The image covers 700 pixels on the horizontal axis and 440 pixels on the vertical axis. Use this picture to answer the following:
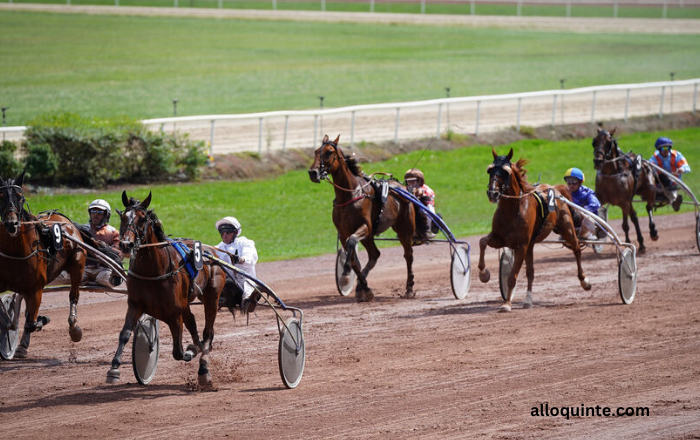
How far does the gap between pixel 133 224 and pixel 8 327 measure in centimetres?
257

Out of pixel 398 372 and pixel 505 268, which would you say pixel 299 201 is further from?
pixel 398 372

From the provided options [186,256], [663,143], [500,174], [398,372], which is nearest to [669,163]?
[663,143]

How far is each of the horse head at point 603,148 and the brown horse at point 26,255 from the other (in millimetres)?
8797

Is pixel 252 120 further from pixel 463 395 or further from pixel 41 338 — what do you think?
pixel 463 395

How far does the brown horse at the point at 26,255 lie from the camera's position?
27.4 ft

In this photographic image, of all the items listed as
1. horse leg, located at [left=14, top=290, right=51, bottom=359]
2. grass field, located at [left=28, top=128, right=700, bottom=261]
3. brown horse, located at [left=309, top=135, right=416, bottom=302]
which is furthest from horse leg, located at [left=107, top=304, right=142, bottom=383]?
grass field, located at [left=28, top=128, right=700, bottom=261]

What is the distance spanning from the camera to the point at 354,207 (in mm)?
11875

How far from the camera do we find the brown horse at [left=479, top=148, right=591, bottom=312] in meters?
10.9

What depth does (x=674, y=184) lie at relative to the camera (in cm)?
1609

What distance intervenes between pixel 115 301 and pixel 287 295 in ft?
6.81

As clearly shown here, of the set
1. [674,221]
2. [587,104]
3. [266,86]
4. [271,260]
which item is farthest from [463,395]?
[266,86]

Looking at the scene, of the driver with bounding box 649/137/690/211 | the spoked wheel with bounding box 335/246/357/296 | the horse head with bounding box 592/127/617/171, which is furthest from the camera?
the driver with bounding box 649/137/690/211

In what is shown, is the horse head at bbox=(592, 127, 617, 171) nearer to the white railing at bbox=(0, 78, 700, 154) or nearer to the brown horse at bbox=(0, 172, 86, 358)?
the white railing at bbox=(0, 78, 700, 154)

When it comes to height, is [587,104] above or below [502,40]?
below
